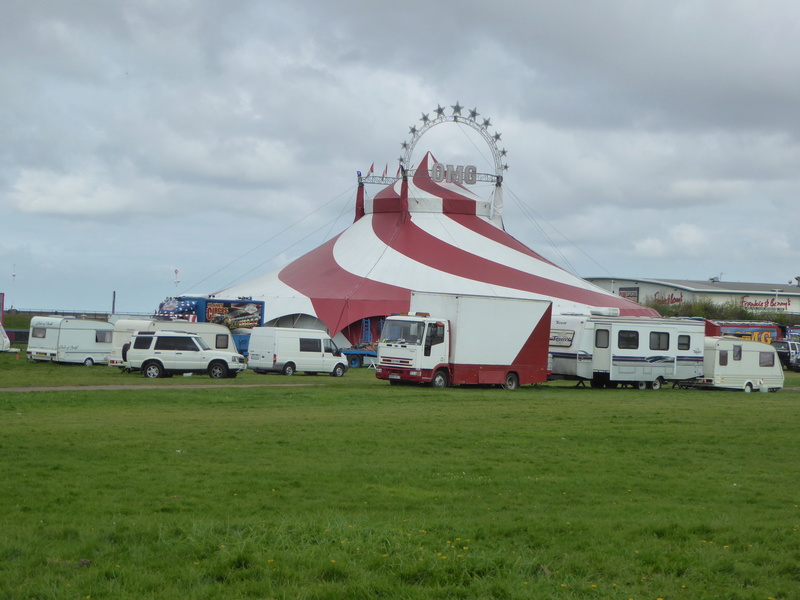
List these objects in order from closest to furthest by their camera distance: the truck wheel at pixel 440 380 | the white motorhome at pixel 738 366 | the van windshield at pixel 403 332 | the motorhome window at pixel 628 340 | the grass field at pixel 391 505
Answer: the grass field at pixel 391 505, the van windshield at pixel 403 332, the truck wheel at pixel 440 380, the motorhome window at pixel 628 340, the white motorhome at pixel 738 366

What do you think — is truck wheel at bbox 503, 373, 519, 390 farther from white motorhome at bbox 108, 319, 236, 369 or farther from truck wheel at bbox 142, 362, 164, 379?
white motorhome at bbox 108, 319, 236, 369

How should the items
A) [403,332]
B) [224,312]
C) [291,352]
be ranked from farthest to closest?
[224,312] < [291,352] < [403,332]

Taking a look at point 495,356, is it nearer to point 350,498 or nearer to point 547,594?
point 350,498

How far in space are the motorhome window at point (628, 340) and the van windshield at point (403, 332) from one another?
23.3ft

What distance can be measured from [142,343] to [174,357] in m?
1.09

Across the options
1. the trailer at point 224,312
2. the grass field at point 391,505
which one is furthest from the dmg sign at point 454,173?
the grass field at point 391,505

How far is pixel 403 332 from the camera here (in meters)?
26.1

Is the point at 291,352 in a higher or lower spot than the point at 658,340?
lower

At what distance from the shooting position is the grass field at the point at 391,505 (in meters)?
5.55

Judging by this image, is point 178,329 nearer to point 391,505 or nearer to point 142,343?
point 142,343

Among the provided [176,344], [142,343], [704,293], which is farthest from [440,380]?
[704,293]

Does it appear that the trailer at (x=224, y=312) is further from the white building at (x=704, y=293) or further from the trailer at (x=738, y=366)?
the white building at (x=704, y=293)

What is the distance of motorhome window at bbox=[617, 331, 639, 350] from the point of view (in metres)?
28.8

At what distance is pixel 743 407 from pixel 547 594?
17429mm
